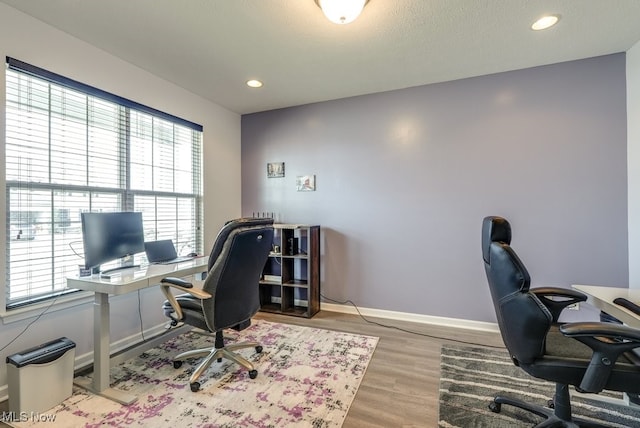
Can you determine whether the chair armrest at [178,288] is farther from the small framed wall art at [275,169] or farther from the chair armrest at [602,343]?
the small framed wall art at [275,169]

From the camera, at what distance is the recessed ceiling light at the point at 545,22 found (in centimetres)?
200

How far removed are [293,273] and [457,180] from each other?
7.36 feet

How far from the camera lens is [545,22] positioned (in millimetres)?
2059

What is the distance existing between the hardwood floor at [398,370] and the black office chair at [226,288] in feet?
2.80

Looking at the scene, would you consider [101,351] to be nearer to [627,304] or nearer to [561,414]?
[561,414]

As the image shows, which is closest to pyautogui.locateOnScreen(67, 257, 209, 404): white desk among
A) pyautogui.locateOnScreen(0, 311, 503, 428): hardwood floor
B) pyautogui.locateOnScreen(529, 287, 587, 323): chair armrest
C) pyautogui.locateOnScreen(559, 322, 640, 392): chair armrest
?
pyautogui.locateOnScreen(0, 311, 503, 428): hardwood floor

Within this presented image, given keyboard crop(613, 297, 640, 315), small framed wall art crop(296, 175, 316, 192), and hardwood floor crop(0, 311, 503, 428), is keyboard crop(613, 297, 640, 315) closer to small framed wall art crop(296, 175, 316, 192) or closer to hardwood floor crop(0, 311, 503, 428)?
hardwood floor crop(0, 311, 503, 428)

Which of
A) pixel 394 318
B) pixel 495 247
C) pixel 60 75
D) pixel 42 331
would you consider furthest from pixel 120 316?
pixel 495 247

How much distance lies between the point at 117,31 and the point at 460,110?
3154 millimetres

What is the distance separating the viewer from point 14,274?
1.96 m

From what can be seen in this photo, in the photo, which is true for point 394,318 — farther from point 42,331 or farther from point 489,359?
point 42,331

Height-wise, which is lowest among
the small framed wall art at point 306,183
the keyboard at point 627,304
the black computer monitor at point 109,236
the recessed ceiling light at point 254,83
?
the keyboard at point 627,304

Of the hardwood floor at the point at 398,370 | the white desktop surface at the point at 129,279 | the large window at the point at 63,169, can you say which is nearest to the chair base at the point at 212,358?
the white desktop surface at the point at 129,279

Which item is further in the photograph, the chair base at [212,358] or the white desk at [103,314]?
the chair base at [212,358]
